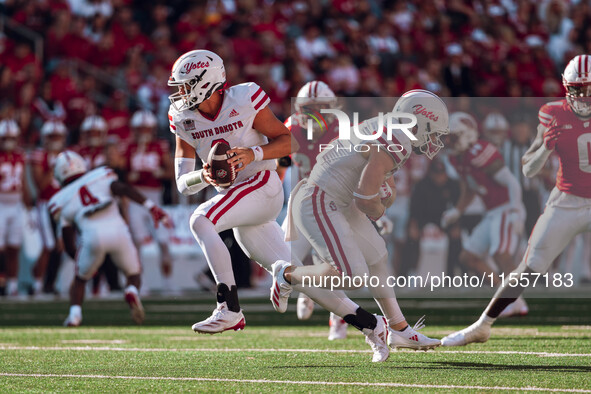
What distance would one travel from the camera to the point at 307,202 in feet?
19.4

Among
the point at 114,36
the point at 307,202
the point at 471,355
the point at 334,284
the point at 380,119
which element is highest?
the point at 114,36

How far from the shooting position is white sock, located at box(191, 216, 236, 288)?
5.93 metres

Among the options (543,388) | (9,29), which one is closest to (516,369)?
(543,388)

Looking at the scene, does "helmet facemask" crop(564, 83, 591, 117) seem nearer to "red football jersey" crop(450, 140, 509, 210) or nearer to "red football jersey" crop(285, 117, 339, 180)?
"red football jersey" crop(285, 117, 339, 180)

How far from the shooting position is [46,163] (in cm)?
1227

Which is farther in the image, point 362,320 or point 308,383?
point 362,320

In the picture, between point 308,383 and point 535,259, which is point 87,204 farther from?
point 308,383

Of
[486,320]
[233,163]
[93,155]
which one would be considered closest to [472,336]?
[486,320]

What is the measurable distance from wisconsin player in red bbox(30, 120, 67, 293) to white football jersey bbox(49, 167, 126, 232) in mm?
3101

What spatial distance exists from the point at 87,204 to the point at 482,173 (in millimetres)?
3329

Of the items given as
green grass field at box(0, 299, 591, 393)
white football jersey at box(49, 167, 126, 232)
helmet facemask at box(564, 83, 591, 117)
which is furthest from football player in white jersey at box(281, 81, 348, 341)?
white football jersey at box(49, 167, 126, 232)

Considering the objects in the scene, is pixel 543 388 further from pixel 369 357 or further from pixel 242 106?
pixel 242 106

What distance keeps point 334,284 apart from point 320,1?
11462 mm

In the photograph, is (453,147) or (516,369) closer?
(516,369)
